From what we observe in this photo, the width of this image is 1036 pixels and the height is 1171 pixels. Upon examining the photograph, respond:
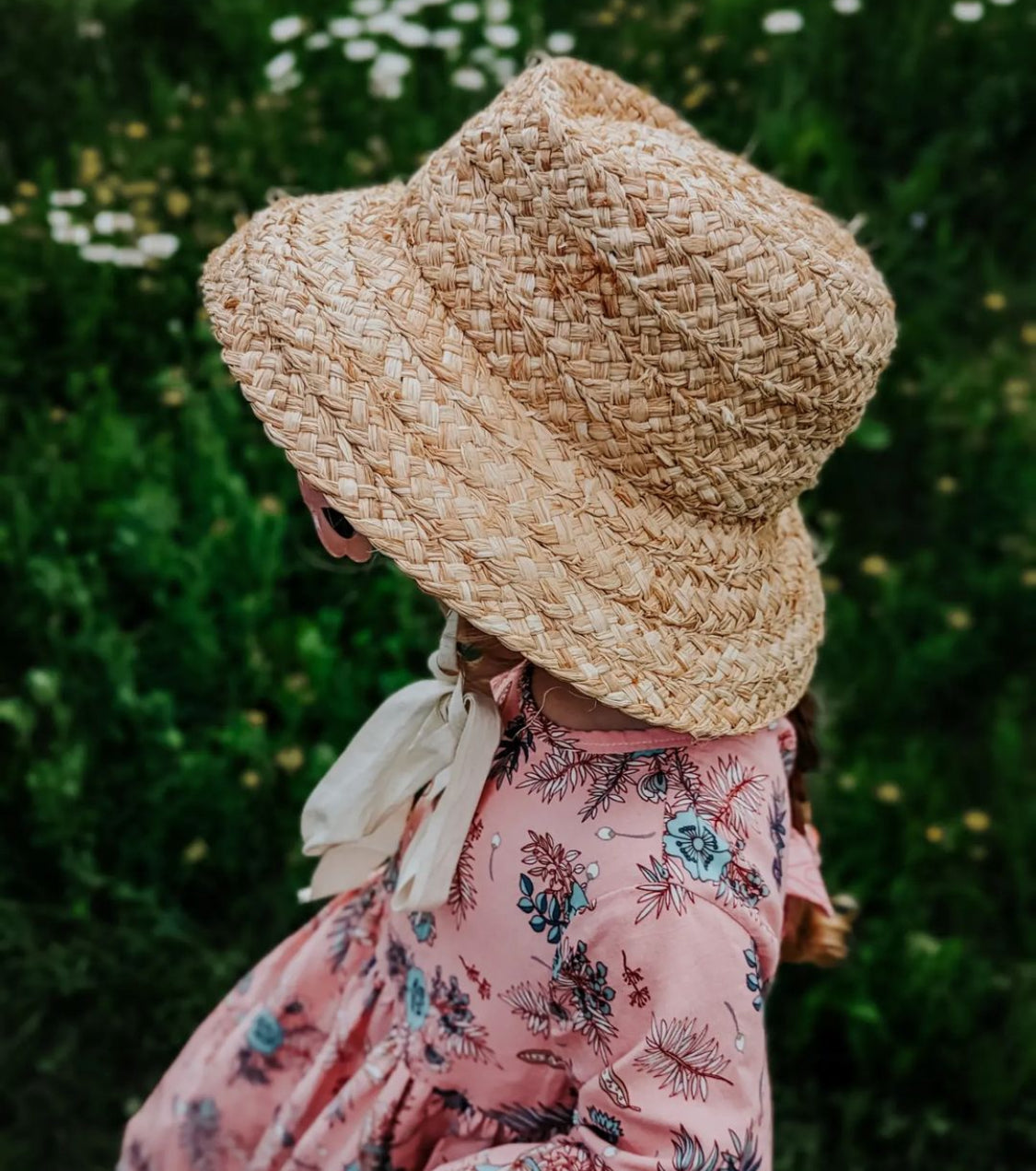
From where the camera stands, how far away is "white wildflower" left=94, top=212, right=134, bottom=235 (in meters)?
2.54

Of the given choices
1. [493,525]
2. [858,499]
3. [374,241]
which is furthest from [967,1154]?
[374,241]

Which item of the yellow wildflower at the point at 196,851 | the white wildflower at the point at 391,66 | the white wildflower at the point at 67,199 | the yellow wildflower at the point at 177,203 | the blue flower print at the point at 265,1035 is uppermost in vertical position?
the white wildflower at the point at 391,66

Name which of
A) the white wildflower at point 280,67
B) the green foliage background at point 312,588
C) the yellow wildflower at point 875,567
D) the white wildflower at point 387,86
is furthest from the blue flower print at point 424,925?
the white wildflower at point 280,67

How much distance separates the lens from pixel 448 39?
299 cm

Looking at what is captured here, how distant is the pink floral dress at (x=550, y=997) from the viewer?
0.99m

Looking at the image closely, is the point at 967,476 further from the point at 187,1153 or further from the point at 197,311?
the point at 187,1153

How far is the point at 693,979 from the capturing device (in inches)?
38.7

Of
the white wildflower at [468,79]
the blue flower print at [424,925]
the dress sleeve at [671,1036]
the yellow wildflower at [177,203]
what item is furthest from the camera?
the white wildflower at [468,79]

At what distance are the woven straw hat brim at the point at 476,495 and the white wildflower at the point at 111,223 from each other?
1556 millimetres

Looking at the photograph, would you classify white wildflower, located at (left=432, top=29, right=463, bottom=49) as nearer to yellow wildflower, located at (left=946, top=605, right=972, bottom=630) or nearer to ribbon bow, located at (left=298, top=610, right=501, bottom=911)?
yellow wildflower, located at (left=946, top=605, right=972, bottom=630)

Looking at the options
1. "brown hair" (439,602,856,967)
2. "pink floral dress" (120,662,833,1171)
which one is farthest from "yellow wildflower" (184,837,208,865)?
"brown hair" (439,602,856,967)

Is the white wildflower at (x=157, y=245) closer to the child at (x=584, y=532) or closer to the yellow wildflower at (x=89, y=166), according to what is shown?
the yellow wildflower at (x=89, y=166)

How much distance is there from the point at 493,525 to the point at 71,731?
139 centimetres

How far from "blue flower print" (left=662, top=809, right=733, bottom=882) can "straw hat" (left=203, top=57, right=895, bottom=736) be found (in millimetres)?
84
